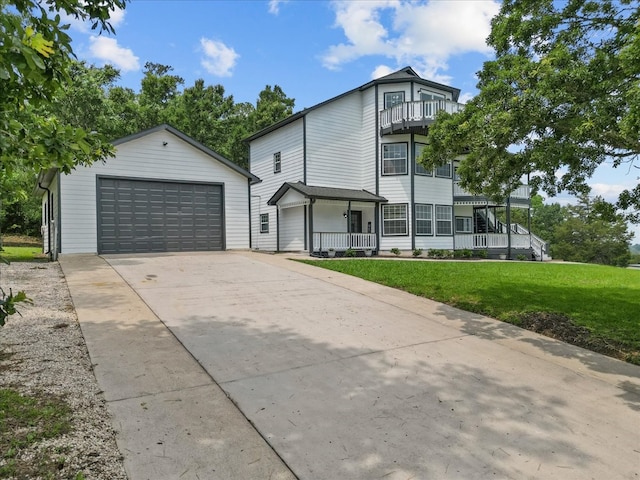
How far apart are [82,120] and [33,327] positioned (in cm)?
2513

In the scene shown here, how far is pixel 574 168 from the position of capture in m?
5.92

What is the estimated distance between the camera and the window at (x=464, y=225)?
2325 cm

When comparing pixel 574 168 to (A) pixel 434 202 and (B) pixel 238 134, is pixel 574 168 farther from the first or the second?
(B) pixel 238 134

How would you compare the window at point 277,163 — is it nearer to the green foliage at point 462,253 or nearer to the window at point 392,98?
the window at point 392,98

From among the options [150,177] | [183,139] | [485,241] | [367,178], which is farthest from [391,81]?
[150,177]

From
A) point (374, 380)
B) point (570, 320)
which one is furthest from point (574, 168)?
point (374, 380)

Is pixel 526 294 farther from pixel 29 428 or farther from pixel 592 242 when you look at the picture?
pixel 592 242

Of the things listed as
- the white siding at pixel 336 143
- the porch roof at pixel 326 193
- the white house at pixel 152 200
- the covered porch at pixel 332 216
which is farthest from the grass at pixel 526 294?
the white siding at pixel 336 143

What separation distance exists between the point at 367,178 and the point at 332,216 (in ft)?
10.4

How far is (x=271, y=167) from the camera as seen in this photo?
2216cm

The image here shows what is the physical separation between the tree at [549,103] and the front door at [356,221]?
13.4 m

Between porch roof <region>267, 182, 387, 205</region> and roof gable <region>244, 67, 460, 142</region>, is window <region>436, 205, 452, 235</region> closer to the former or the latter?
porch roof <region>267, 182, 387, 205</region>

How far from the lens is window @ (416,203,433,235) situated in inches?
792

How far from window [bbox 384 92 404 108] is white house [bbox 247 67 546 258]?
0.05 m
